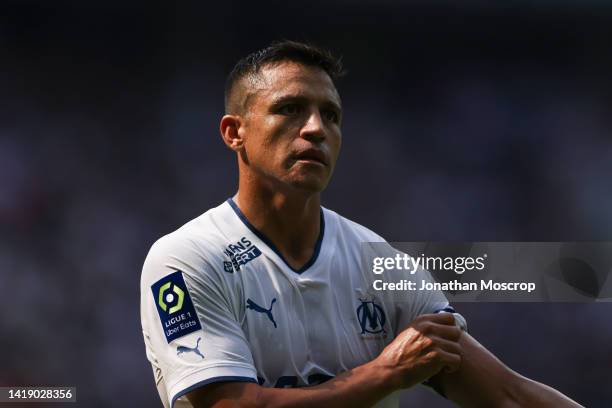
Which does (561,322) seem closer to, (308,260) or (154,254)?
(308,260)

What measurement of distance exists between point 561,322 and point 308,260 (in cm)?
486

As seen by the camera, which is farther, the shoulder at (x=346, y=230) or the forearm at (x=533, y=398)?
the shoulder at (x=346, y=230)

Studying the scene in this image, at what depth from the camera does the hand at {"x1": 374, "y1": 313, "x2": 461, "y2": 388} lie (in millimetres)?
3049

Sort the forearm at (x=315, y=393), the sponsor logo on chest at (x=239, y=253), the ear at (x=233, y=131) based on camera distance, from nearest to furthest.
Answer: the forearm at (x=315, y=393) < the sponsor logo on chest at (x=239, y=253) < the ear at (x=233, y=131)

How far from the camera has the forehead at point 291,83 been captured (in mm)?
3442

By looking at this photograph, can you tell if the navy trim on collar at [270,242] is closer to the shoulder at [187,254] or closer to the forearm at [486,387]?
the shoulder at [187,254]

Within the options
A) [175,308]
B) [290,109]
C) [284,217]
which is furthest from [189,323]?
[290,109]

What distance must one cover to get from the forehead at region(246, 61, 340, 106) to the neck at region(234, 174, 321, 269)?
0.41 meters

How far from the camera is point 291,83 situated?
3.46 meters

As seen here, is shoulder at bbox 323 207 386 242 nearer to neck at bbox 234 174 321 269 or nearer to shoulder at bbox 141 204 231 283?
→ neck at bbox 234 174 321 269

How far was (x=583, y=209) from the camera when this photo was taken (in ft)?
24.9

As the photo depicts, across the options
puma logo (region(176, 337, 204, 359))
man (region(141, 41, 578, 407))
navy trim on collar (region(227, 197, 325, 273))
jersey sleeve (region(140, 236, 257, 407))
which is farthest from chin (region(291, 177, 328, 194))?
puma logo (region(176, 337, 204, 359))

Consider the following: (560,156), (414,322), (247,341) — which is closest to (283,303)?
(247,341)

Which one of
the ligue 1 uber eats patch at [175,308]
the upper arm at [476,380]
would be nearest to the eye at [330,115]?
the ligue 1 uber eats patch at [175,308]
